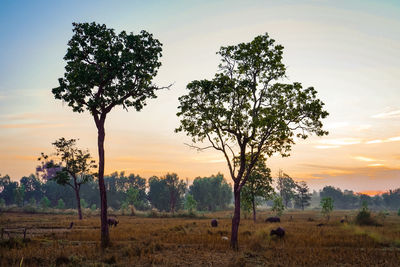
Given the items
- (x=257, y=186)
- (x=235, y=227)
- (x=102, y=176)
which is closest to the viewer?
(x=235, y=227)

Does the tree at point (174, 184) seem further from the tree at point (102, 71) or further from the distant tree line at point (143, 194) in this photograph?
the tree at point (102, 71)

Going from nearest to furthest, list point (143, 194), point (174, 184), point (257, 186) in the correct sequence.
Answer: point (257, 186) < point (174, 184) < point (143, 194)

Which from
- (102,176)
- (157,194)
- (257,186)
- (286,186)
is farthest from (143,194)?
(102,176)

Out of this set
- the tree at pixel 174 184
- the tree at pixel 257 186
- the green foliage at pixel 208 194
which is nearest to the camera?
the tree at pixel 257 186

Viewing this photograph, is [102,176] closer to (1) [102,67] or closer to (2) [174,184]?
(1) [102,67]

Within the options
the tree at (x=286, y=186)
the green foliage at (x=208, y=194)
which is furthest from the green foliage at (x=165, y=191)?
the tree at (x=286, y=186)

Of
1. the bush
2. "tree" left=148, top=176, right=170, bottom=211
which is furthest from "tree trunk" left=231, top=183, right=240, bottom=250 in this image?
"tree" left=148, top=176, right=170, bottom=211

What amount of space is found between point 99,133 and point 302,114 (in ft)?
57.3

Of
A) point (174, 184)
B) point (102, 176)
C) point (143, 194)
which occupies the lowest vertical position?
point (143, 194)

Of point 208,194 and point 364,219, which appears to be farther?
point 208,194

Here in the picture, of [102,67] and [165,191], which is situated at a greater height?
[102,67]

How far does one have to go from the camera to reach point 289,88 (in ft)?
73.4

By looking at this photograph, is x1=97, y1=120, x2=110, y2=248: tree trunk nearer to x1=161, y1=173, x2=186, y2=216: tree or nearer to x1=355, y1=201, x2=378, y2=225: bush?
x1=355, y1=201, x2=378, y2=225: bush

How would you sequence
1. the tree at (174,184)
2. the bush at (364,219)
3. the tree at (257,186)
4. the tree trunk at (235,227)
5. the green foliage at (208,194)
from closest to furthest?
1. the tree trunk at (235,227)
2. the bush at (364,219)
3. the tree at (257,186)
4. the tree at (174,184)
5. the green foliage at (208,194)
